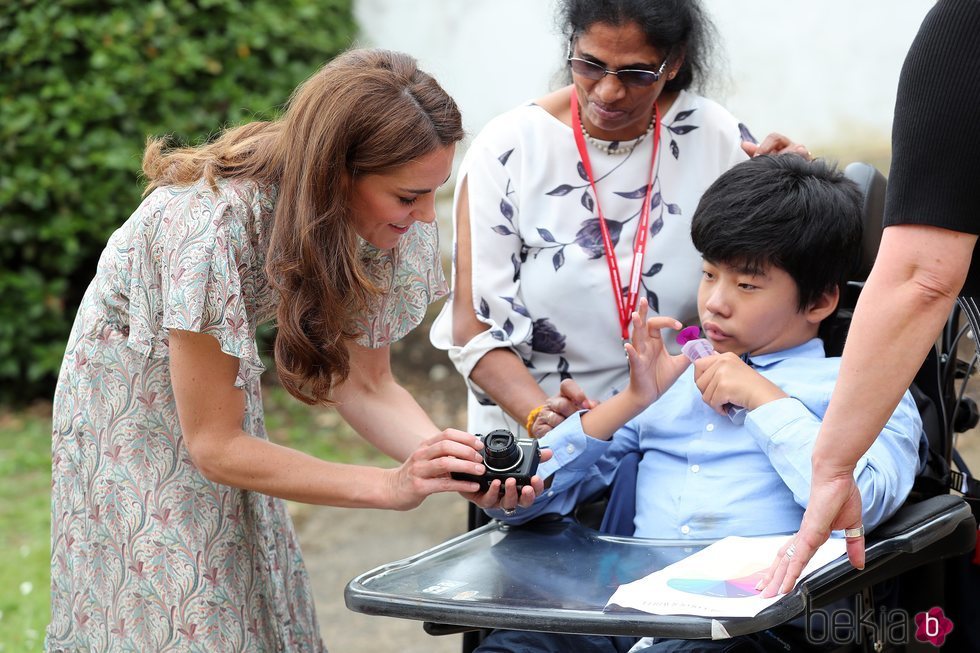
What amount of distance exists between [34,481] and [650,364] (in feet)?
12.2

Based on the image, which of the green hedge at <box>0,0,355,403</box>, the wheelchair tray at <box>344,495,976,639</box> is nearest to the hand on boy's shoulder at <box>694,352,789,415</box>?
the wheelchair tray at <box>344,495,976,639</box>

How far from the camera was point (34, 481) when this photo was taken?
518 centimetres

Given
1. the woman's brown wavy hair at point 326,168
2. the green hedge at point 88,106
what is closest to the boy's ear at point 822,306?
the woman's brown wavy hair at point 326,168

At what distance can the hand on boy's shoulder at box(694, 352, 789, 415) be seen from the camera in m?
2.28

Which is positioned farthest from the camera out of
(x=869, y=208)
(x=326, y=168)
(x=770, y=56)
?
(x=770, y=56)

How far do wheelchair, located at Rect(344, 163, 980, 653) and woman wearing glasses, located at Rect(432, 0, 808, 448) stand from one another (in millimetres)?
344

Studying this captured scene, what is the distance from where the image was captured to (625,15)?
8.43ft

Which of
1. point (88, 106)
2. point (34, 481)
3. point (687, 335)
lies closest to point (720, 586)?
point (687, 335)

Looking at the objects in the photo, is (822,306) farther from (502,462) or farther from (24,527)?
(24,527)

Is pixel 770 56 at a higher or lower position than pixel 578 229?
higher

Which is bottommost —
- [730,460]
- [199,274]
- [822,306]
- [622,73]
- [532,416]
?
[730,460]

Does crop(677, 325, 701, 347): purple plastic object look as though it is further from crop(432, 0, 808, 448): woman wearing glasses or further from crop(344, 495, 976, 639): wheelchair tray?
crop(344, 495, 976, 639): wheelchair tray

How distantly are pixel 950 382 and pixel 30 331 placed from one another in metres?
4.57

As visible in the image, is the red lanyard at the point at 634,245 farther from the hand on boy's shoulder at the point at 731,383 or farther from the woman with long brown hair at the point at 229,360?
the woman with long brown hair at the point at 229,360
